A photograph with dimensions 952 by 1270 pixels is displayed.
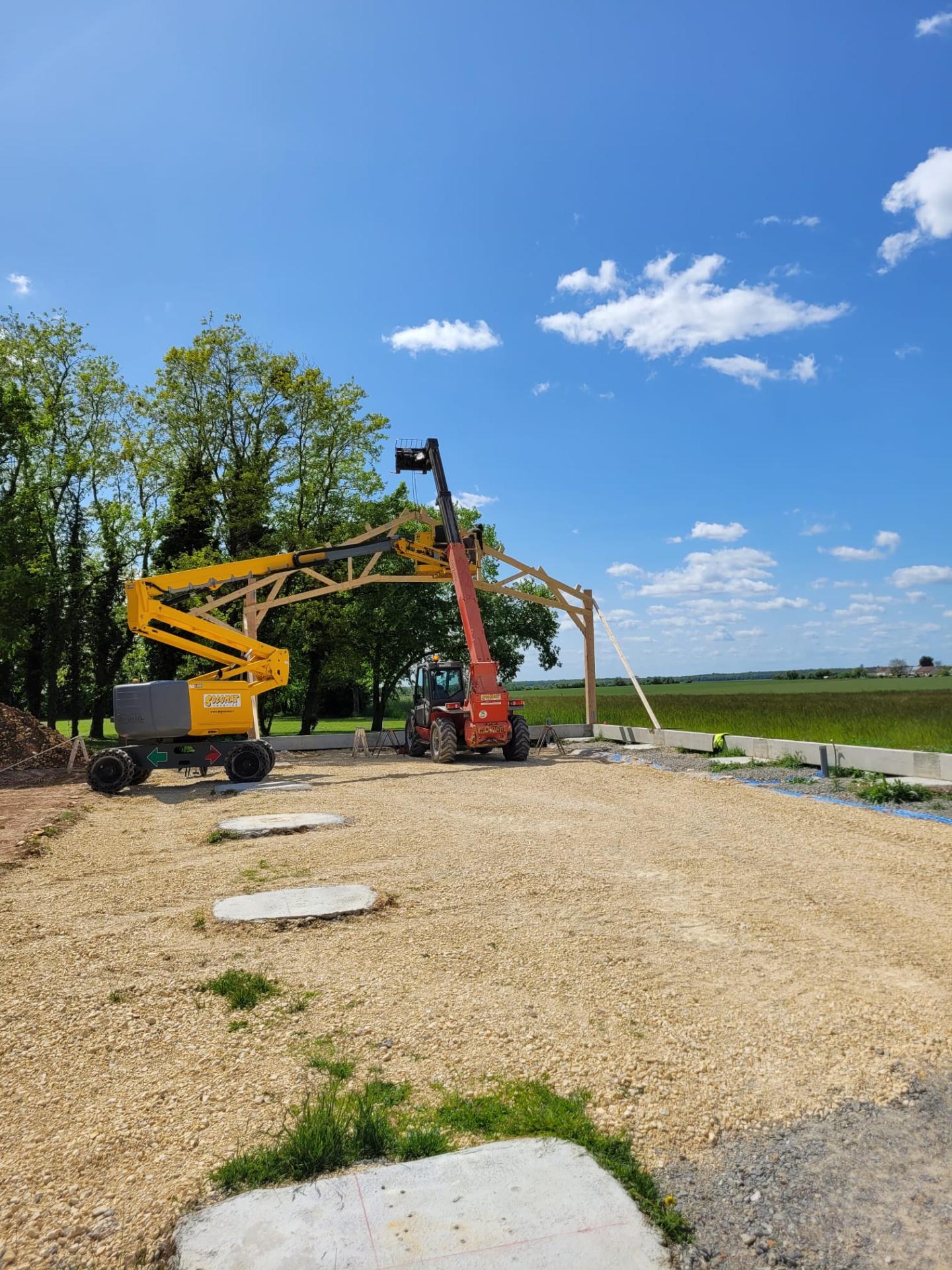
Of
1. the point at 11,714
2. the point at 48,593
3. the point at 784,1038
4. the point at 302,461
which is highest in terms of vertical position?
the point at 302,461

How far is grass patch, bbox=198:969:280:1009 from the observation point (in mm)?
4332

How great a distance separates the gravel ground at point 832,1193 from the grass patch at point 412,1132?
6.1 inches

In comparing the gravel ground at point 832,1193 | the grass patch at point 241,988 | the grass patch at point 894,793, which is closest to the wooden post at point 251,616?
the grass patch at point 894,793

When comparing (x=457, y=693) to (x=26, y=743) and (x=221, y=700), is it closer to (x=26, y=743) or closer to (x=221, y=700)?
(x=221, y=700)

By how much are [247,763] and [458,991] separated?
10.9m

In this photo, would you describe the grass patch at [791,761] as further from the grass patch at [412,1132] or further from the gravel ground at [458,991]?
the grass patch at [412,1132]

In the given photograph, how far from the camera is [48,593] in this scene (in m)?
23.8

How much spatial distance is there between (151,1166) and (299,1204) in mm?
660

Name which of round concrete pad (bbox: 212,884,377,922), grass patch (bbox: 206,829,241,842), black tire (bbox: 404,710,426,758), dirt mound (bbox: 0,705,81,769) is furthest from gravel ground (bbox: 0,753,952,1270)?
black tire (bbox: 404,710,426,758)

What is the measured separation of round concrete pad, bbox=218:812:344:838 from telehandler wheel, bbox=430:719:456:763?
6.34 meters

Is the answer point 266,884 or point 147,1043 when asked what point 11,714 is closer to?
point 266,884

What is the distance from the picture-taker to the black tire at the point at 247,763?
47.8ft

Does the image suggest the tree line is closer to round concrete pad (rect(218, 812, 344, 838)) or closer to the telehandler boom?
the telehandler boom

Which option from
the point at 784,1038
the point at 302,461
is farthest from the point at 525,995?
the point at 302,461
